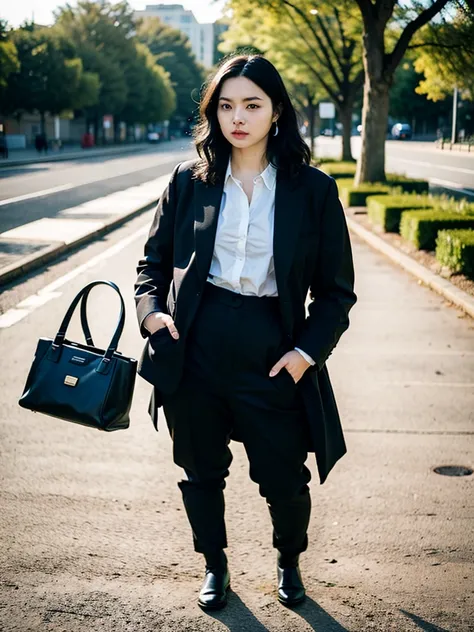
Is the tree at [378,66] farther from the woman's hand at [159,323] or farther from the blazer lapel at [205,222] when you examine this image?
the woman's hand at [159,323]

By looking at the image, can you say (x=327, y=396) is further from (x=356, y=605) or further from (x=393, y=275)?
(x=393, y=275)

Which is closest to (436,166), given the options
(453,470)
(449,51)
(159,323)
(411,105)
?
(449,51)

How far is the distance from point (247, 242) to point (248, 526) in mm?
1484

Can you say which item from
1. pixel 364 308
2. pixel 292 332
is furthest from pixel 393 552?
pixel 364 308

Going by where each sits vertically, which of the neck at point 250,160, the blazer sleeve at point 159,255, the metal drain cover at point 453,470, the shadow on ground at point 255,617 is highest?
the neck at point 250,160

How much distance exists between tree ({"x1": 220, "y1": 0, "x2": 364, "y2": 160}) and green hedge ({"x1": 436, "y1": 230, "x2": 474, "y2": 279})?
16.9m

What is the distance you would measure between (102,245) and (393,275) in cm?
495

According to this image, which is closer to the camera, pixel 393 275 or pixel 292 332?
pixel 292 332

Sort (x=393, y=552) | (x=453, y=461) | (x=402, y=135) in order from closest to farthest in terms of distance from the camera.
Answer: (x=393, y=552) < (x=453, y=461) < (x=402, y=135)

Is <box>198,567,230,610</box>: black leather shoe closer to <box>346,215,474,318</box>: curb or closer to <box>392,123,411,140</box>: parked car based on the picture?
<box>346,215,474,318</box>: curb

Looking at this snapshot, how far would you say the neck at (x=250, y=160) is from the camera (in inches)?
114

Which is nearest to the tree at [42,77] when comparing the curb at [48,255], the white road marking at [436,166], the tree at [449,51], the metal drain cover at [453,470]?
the white road marking at [436,166]

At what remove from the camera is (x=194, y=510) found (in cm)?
305

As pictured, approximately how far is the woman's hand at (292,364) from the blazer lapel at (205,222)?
0.34 metres
